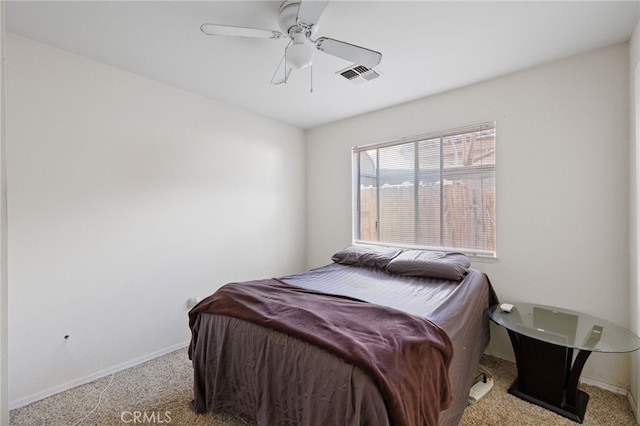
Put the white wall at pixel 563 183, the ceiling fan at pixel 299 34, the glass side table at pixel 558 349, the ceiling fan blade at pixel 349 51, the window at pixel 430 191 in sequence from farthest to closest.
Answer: the window at pixel 430 191 → the white wall at pixel 563 183 → the glass side table at pixel 558 349 → the ceiling fan blade at pixel 349 51 → the ceiling fan at pixel 299 34

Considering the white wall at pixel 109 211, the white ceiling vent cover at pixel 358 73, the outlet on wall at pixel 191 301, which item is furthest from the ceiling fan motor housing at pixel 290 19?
the outlet on wall at pixel 191 301

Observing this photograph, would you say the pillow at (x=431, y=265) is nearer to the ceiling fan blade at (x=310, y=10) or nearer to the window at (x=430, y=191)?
the window at (x=430, y=191)

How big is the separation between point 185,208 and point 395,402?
251 cm

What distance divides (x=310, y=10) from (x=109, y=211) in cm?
217

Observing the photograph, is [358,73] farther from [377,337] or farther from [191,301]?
[191,301]

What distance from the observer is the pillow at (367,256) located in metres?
2.85

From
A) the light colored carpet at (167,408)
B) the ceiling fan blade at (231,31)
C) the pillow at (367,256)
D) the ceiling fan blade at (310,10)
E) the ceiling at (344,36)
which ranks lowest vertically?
the light colored carpet at (167,408)

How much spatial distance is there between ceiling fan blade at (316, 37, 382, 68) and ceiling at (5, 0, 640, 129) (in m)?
0.22

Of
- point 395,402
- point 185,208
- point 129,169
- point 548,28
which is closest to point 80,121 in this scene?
point 129,169

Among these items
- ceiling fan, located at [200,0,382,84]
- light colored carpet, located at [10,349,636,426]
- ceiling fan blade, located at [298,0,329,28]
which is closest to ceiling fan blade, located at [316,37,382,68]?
ceiling fan, located at [200,0,382,84]

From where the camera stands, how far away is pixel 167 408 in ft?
6.23

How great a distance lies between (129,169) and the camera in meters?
2.48

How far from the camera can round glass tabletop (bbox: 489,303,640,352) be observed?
5.66ft

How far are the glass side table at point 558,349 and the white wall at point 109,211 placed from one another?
2699 mm
